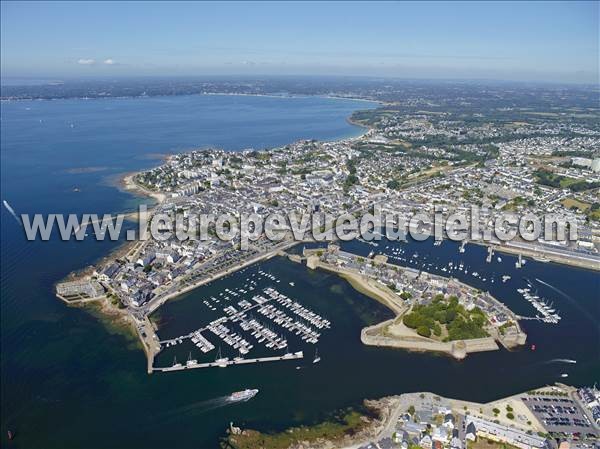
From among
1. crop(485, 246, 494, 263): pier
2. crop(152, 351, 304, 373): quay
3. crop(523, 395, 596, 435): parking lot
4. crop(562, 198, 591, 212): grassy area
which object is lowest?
crop(523, 395, 596, 435): parking lot

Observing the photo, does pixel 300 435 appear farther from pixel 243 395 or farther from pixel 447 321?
pixel 447 321

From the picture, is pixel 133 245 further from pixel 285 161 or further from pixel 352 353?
pixel 285 161

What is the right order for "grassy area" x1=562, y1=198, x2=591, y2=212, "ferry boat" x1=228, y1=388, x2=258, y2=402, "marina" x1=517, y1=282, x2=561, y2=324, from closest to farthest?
"ferry boat" x1=228, y1=388, x2=258, y2=402 → "marina" x1=517, y1=282, x2=561, y2=324 → "grassy area" x1=562, y1=198, x2=591, y2=212

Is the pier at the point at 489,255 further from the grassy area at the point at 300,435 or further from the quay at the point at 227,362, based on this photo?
the grassy area at the point at 300,435

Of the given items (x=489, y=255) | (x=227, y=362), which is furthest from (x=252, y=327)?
(x=489, y=255)

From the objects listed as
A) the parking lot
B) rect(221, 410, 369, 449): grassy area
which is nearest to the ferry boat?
rect(221, 410, 369, 449): grassy area

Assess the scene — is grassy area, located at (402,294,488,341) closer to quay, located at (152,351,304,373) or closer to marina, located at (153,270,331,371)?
marina, located at (153,270,331,371)

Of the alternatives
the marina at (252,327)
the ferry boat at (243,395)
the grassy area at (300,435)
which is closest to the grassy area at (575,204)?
the marina at (252,327)
